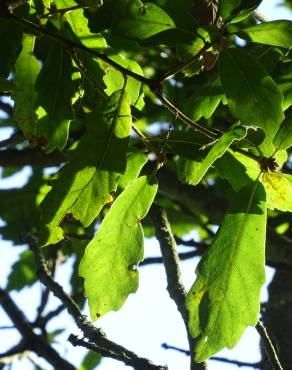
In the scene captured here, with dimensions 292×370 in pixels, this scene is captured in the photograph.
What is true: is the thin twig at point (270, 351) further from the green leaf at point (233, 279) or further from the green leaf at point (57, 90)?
the green leaf at point (57, 90)

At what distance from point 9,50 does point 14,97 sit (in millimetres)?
177

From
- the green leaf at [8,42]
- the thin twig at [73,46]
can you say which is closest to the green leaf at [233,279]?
the thin twig at [73,46]

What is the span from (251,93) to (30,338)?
129 centimetres

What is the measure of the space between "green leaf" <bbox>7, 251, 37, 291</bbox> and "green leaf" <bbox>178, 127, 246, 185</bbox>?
1.82 meters

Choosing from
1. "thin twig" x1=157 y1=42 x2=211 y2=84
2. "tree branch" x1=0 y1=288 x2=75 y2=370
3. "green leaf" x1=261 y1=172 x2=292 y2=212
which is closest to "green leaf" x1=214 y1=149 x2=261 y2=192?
"green leaf" x1=261 y1=172 x2=292 y2=212

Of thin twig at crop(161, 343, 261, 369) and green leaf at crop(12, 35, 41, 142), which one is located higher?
green leaf at crop(12, 35, 41, 142)

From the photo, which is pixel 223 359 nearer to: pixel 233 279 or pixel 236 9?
pixel 233 279

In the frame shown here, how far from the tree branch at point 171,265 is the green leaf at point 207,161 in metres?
0.34

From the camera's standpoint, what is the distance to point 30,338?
2.32m

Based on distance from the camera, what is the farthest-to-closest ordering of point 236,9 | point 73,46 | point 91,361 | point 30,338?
1. point 91,361
2. point 30,338
3. point 73,46
4. point 236,9

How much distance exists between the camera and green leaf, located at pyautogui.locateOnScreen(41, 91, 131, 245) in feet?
4.93

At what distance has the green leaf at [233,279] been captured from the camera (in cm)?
151

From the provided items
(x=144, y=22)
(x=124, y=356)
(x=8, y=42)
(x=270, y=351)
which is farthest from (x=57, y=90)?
(x=270, y=351)

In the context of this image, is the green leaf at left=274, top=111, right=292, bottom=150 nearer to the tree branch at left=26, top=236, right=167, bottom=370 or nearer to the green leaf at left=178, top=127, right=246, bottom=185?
the green leaf at left=178, top=127, right=246, bottom=185
